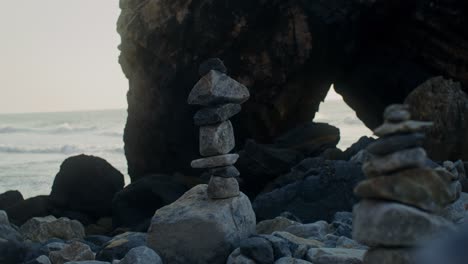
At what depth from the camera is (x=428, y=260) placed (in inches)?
132

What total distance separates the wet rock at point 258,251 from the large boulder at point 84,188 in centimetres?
1288

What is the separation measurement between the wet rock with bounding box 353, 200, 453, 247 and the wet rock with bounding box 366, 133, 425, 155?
49 cm

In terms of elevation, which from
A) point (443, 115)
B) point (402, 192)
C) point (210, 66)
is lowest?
point (402, 192)

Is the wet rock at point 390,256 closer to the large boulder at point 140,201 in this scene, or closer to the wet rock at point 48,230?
the wet rock at point 48,230

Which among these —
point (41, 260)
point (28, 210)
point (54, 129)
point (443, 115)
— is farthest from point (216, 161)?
point (54, 129)

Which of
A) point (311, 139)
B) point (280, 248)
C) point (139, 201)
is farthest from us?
point (311, 139)

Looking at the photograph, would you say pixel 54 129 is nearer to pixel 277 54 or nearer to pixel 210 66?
pixel 277 54

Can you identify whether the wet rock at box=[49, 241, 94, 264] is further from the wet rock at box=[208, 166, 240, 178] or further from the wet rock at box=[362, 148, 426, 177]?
the wet rock at box=[362, 148, 426, 177]

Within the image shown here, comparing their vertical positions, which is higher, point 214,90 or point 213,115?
point 214,90

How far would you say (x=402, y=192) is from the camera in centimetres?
572

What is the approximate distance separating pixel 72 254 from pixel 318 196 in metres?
5.61

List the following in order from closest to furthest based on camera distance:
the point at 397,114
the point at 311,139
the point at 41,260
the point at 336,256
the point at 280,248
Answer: the point at 397,114, the point at 336,256, the point at 280,248, the point at 41,260, the point at 311,139

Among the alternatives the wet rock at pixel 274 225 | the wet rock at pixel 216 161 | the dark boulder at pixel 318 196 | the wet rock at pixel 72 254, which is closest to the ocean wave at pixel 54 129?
the dark boulder at pixel 318 196

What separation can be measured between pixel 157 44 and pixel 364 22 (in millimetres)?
7433
